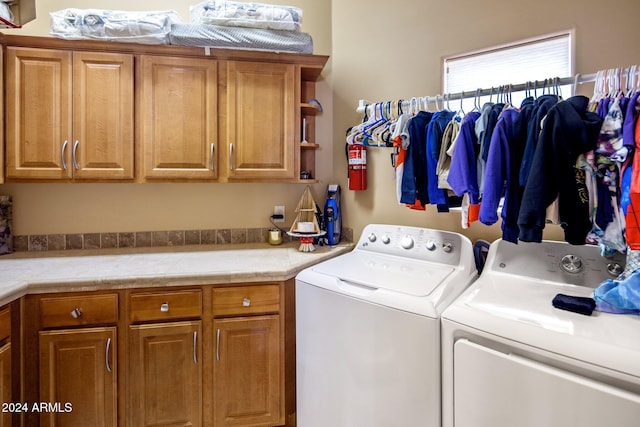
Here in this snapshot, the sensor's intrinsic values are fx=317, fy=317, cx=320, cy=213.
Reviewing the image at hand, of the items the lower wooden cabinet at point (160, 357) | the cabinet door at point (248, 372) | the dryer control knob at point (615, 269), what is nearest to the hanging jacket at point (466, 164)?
the dryer control knob at point (615, 269)

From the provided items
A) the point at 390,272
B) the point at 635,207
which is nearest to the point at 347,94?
the point at 390,272

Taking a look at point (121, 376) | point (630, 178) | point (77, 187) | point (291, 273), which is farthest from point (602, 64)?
point (77, 187)

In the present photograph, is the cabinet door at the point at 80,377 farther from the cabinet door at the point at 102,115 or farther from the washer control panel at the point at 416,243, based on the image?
the washer control panel at the point at 416,243

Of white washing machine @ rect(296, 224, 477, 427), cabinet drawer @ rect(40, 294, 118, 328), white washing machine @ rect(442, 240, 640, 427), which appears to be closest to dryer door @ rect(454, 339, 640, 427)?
white washing machine @ rect(442, 240, 640, 427)

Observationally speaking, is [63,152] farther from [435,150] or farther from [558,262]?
[558,262]

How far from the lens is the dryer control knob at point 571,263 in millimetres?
→ 1234

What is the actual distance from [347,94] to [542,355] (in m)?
1.92

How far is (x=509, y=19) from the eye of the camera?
166cm

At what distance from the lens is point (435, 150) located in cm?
139

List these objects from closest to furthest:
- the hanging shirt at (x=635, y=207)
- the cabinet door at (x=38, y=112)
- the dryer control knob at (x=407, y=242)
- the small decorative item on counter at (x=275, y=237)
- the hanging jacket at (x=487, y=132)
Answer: the hanging shirt at (x=635, y=207), the hanging jacket at (x=487, y=132), the dryer control knob at (x=407, y=242), the cabinet door at (x=38, y=112), the small decorative item on counter at (x=275, y=237)

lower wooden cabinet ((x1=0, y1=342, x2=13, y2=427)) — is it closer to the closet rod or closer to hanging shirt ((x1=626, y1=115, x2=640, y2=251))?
the closet rod

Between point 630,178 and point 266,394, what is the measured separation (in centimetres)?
178

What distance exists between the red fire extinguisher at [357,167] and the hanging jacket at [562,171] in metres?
1.15

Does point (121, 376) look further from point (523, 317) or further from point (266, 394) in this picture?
point (523, 317)
